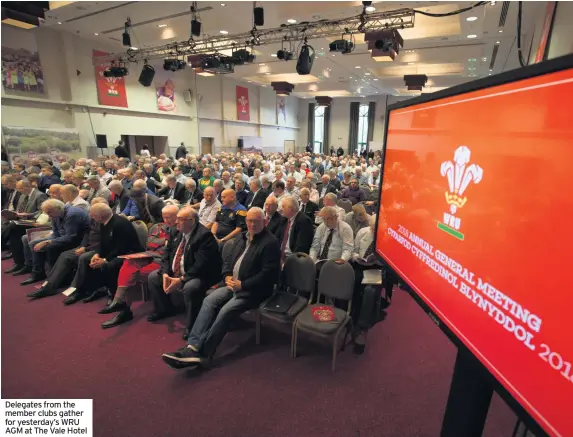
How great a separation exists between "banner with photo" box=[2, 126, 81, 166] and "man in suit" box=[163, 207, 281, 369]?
10.7 meters

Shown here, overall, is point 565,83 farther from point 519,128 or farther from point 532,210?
point 532,210

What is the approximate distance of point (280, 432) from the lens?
2.19 metres

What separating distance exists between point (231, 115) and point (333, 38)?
10.7 m

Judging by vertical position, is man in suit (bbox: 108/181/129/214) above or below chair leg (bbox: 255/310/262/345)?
above

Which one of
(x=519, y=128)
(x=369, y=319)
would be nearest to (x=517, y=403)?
(x=519, y=128)

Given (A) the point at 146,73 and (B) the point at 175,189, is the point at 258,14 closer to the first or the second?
(B) the point at 175,189

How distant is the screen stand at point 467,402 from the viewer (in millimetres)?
1246

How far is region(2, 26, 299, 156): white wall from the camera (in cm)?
1052

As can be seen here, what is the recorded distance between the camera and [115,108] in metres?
12.9

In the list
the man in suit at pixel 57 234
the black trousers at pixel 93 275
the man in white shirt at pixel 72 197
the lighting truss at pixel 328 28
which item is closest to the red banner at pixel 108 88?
the lighting truss at pixel 328 28

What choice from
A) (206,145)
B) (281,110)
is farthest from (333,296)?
(281,110)

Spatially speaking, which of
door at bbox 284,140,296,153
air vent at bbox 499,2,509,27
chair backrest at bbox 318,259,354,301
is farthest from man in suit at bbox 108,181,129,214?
door at bbox 284,140,296,153

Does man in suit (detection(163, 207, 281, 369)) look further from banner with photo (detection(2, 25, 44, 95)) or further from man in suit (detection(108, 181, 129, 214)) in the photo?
banner with photo (detection(2, 25, 44, 95))

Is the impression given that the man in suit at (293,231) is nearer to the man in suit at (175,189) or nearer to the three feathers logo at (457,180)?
the three feathers logo at (457,180)
